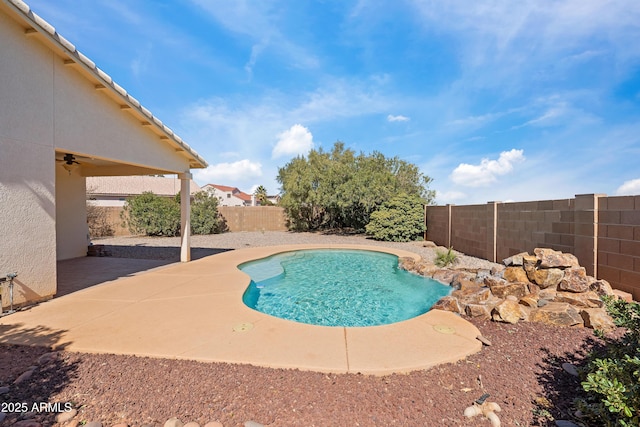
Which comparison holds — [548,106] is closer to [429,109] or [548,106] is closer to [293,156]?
[429,109]

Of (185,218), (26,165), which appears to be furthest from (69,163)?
(26,165)

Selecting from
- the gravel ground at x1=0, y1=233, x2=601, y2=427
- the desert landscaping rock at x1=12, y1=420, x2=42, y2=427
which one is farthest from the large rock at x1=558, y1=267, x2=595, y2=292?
the desert landscaping rock at x1=12, y1=420, x2=42, y2=427

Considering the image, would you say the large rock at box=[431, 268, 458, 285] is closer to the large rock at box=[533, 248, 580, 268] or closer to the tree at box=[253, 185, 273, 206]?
the large rock at box=[533, 248, 580, 268]

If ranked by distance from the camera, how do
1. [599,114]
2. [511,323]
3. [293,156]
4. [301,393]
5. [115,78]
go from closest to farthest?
[301,393]
[511,323]
[115,78]
[599,114]
[293,156]

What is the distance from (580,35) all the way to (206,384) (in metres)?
11.4

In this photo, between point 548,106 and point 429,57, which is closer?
point 548,106

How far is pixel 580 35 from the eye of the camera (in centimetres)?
767

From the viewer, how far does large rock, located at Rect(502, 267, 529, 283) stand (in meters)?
5.80

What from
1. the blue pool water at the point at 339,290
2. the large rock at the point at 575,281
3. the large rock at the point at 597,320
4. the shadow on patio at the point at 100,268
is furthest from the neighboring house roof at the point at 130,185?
the large rock at the point at 597,320

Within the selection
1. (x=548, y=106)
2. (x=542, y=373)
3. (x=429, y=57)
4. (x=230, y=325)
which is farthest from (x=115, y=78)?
(x=548, y=106)

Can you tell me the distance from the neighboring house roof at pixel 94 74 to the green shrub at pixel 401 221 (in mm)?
11033

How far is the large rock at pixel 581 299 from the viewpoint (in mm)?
4777

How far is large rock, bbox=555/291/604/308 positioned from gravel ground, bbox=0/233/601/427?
1804 mm

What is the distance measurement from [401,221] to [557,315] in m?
11.6
